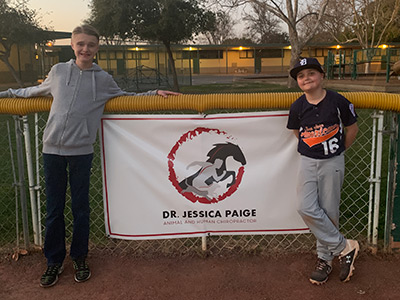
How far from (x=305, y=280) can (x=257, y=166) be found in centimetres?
93

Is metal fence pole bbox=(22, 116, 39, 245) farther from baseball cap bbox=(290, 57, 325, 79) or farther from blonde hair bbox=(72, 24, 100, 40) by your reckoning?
baseball cap bbox=(290, 57, 325, 79)

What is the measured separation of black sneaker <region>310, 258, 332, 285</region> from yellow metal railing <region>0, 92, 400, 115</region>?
1.21m

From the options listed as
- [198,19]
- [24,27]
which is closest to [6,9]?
[24,27]

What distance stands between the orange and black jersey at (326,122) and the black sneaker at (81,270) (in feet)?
6.20

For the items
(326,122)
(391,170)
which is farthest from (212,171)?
(391,170)

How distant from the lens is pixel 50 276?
117 inches

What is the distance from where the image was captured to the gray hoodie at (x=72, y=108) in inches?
110

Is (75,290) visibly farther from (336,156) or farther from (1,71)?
(1,71)

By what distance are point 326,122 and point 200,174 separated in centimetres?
103

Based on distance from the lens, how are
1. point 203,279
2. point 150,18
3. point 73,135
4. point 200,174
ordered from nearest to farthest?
point 73,135, point 203,279, point 200,174, point 150,18

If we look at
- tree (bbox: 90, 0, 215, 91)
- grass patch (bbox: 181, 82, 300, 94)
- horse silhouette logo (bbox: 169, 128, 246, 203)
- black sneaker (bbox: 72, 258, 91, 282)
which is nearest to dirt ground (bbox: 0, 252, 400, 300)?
black sneaker (bbox: 72, 258, 91, 282)

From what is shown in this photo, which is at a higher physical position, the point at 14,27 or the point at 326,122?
the point at 14,27

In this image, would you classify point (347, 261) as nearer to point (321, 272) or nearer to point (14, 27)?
point (321, 272)

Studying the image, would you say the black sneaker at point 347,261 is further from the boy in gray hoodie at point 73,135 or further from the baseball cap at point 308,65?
the boy in gray hoodie at point 73,135
